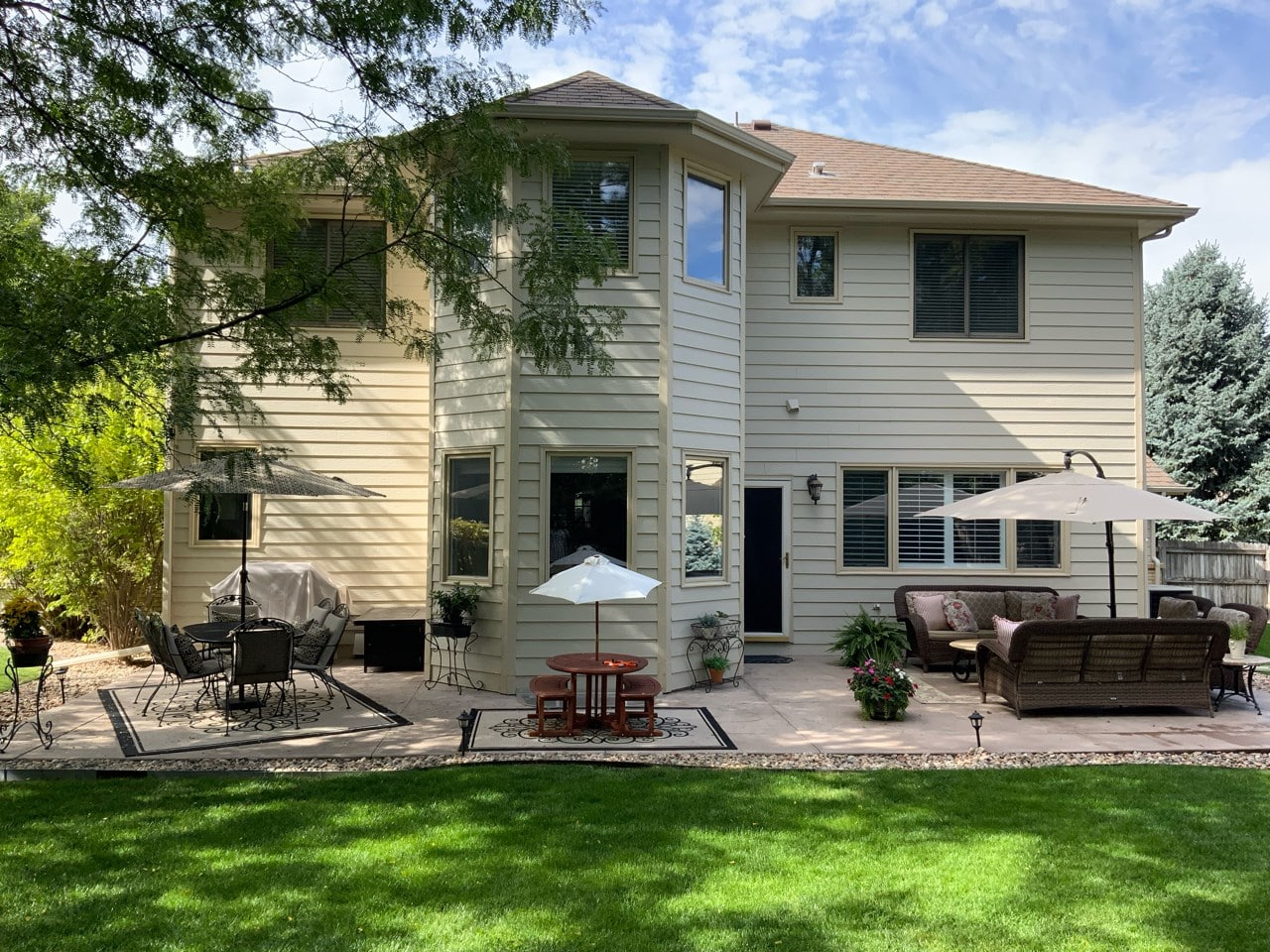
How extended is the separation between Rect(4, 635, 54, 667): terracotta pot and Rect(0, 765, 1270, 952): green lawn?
17.6ft

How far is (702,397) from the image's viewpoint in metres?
9.14

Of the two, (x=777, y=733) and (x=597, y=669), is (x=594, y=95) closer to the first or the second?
(x=597, y=669)

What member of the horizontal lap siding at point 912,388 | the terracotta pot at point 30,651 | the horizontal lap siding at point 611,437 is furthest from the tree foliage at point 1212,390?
the terracotta pot at point 30,651

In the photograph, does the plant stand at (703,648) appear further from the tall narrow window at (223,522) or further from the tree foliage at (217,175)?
the tall narrow window at (223,522)

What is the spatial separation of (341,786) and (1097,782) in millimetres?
4781

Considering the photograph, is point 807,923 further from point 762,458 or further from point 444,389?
point 762,458

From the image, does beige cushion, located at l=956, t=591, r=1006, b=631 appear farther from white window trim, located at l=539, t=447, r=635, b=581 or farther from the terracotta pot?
the terracotta pot

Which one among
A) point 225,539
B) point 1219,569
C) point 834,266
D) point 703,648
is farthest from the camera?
point 1219,569

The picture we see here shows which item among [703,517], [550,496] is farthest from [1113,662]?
[550,496]

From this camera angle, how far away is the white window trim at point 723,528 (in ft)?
29.1

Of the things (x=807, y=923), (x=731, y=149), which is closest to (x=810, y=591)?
(x=731, y=149)

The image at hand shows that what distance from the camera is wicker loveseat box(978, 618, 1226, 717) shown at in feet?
24.9

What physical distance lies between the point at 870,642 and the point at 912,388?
3607 mm

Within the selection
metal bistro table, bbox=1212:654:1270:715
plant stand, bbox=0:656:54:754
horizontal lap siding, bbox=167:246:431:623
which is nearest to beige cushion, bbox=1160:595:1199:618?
metal bistro table, bbox=1212:654:1270:715
